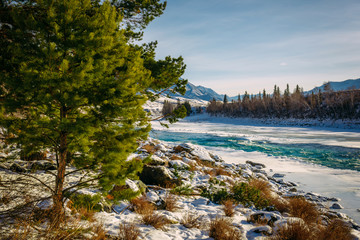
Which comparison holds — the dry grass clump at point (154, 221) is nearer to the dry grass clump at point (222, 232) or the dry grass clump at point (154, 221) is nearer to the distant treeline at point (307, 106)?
the dry grass clump at point (222, 232)

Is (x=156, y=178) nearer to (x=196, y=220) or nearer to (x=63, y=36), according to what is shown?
(x=196, y=220)

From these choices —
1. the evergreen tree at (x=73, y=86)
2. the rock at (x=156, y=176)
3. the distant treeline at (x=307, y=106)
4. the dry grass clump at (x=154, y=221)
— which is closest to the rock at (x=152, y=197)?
the dry grass clump at (x=154, y=221)

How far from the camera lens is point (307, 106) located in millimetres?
69312

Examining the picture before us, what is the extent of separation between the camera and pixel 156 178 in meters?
6.69

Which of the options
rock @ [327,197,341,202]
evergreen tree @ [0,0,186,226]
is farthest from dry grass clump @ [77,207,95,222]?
rock @ [327,197,341,202]

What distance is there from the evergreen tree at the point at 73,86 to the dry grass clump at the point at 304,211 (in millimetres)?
5462

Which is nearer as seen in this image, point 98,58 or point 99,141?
point 98,58

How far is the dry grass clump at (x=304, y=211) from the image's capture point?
560 cm

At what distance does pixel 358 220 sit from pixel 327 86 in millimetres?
81825

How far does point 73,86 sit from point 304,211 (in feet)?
23.5

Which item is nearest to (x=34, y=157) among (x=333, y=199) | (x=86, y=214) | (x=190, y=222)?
(x=86, y=214)

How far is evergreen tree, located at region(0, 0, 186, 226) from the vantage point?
8.71 feet

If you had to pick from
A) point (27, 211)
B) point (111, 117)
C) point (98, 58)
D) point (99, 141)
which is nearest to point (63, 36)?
point (98, 58)

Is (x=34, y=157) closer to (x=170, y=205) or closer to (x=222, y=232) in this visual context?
(x=170, y=205)
